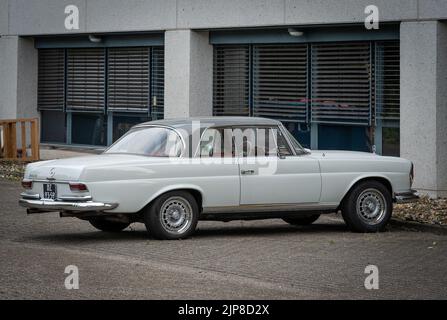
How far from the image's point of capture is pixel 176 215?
13180mm

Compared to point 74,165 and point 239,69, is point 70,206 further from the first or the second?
point 239,69

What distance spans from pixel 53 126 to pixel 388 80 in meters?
11.0

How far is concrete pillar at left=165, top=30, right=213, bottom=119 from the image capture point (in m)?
24.0

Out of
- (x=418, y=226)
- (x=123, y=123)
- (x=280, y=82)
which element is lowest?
(x=418, y=226)

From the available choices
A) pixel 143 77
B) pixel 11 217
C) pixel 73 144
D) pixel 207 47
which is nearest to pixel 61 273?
pixel 11 217

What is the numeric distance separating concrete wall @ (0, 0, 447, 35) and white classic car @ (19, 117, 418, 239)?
622 cm


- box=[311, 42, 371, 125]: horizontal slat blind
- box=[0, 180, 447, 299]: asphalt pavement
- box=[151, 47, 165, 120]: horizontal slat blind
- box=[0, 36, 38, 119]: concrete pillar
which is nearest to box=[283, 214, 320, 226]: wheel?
box=[0, 180, 447, 299]: asphalt pavement

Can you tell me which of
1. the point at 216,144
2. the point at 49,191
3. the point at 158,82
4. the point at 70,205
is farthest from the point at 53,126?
the point at 70,205

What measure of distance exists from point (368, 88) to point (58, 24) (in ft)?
30.3

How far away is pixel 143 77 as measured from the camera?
26.2 meters

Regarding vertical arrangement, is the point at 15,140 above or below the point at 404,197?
above

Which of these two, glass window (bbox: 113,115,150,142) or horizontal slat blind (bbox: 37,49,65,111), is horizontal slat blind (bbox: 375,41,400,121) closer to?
glass window (bbox: 113,115,150,142)

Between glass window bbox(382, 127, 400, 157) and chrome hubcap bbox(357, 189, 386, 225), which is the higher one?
glass window bbox(382, 127, 400, 157)

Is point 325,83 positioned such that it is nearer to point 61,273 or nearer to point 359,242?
point 359,242
